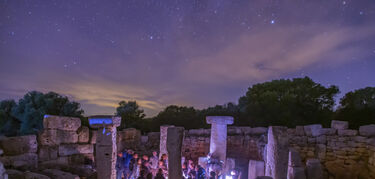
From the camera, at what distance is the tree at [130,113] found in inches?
653

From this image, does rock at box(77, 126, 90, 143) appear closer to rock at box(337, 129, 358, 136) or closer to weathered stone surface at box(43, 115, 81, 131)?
weathered stone surface at box(43, 115, 81, 131)

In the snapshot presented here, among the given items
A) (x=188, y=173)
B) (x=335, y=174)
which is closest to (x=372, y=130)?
(x=335, y=174)

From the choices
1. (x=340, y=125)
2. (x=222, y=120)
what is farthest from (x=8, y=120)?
(x=340, y=125)

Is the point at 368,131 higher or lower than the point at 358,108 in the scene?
lower

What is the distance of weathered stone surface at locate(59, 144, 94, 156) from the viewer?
7918mm

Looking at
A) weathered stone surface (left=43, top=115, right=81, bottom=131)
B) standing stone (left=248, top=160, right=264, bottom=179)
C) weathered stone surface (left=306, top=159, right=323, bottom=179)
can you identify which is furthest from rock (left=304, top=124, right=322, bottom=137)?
weathered stone surface (left=43, top=115, right=81, bottom=131)

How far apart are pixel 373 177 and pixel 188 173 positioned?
8007 mm

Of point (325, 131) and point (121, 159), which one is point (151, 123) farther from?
point (325, 131)

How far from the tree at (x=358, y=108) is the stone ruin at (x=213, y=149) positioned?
1.95 meters

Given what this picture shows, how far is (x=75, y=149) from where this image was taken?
8344 mm

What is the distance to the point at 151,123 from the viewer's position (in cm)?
1764

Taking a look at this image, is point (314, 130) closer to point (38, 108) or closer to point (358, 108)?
point (358, 108)

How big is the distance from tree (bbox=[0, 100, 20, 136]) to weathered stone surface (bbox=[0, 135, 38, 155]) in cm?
681

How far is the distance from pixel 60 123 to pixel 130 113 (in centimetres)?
907
